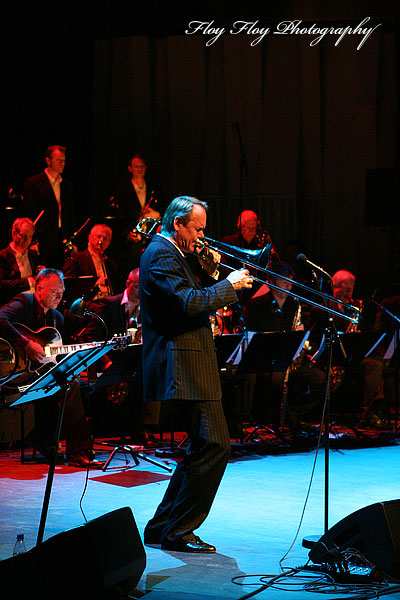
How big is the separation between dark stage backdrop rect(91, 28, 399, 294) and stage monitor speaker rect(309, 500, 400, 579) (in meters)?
7.41

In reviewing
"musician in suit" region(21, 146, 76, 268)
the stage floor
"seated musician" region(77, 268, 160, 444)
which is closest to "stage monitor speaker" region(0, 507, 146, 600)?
the stage floor

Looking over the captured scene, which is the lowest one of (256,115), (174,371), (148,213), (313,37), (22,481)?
(22,481)

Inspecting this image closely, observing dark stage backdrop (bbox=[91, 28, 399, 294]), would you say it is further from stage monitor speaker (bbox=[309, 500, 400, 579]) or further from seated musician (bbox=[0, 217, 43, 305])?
stage monitor speaker (bbox=[309, 500, 400, 579])

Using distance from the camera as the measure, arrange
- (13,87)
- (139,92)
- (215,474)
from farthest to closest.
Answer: (139,92) < (13,87) < (215,474)

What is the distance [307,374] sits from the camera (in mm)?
7992

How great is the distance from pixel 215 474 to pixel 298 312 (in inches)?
176

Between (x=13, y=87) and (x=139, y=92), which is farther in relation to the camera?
(x=139, y=92)

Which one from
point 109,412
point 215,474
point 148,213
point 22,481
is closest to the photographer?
point 215,474

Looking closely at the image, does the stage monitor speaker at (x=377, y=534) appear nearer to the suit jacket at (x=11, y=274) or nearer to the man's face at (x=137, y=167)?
the suit jacket at (x=11, y=274)

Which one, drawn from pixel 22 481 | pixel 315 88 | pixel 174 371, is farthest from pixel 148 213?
pixel 174 371

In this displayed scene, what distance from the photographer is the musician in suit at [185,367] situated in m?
4.05

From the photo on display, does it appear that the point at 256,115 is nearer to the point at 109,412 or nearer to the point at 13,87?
the point at 13,87

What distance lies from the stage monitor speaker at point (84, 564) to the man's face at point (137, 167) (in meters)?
6.67

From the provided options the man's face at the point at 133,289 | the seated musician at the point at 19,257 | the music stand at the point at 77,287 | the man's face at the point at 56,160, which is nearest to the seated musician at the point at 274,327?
the man's face at the point at 133,289
